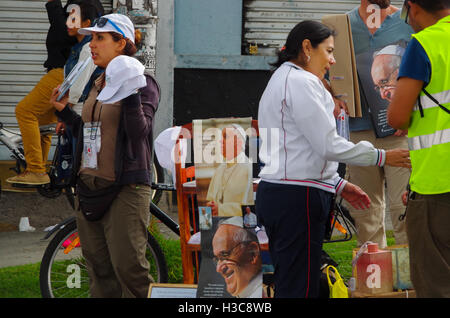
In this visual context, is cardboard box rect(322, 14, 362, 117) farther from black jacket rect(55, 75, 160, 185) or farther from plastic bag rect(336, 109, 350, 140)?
black jacket rect(55, 75, 160, 185)

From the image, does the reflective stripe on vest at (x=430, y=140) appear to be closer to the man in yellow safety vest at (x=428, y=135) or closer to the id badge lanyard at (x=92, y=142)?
the man in yellow safety vest at (x=428, y=135)

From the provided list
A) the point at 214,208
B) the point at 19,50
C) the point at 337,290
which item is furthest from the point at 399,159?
the point at 19,50

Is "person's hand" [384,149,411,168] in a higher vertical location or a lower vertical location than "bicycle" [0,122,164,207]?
higher

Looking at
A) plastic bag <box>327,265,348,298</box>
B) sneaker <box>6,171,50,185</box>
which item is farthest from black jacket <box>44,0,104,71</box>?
plastic bag <box>327,265,348,298</box>

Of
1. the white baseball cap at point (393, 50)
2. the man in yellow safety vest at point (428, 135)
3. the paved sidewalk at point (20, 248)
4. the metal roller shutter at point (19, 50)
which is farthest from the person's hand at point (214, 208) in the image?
the metal roller shutter at point (19, 50)

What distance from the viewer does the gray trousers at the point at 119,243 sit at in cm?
443

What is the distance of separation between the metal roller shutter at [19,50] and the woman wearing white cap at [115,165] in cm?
482

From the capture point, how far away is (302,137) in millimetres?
3756

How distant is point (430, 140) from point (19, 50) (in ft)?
22.1

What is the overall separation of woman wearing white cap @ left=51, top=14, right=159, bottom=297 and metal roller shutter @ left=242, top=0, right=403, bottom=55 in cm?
517

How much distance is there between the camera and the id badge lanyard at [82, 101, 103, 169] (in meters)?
4.41
